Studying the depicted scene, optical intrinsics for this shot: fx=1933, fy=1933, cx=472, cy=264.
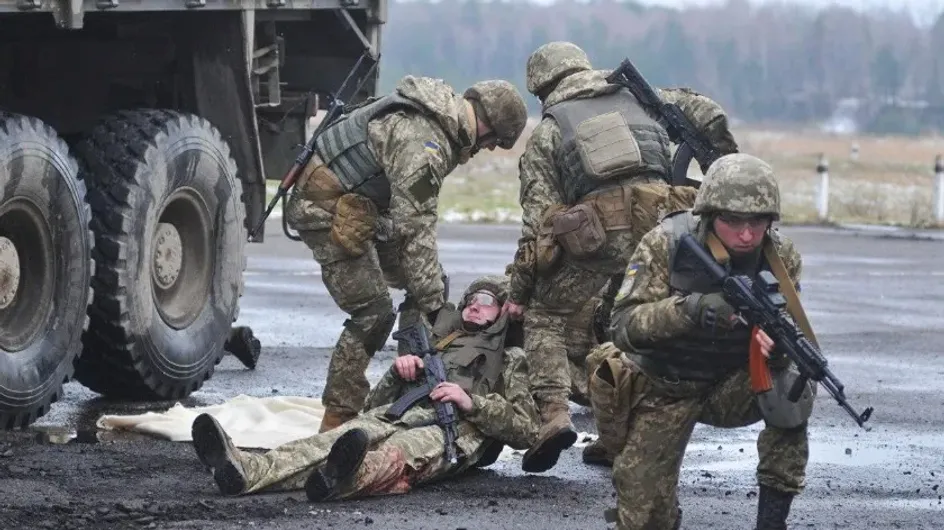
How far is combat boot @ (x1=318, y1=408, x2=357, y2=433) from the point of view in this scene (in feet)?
27.3

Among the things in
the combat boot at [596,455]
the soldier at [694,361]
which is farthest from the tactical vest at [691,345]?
the combat boot at [596,455]

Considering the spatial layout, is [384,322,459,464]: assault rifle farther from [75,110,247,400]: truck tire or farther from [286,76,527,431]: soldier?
[75,110,247,400]: truck tire

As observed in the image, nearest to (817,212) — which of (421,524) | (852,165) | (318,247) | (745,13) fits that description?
(852,165)

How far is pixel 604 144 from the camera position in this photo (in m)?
7.79

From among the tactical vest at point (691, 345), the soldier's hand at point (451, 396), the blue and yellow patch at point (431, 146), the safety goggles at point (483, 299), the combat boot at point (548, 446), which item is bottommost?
the combat boot at point (548, 446)

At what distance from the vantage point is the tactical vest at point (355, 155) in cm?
819

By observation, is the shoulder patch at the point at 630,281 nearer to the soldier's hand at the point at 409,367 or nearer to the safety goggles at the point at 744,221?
the safety goggles at the point at 744,221

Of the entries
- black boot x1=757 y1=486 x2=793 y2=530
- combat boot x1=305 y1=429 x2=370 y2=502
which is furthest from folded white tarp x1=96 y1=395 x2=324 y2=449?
black boot x1=757 y1=486 x2=793 y2=530

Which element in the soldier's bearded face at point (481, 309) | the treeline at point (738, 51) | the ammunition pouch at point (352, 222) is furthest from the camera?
the treeline at point (738, 51)

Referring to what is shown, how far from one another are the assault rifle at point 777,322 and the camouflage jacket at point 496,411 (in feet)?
6.16

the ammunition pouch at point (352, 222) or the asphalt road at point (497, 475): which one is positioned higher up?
the ammunition pouch at point (352, 222)

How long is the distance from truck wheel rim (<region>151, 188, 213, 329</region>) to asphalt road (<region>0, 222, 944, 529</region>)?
1.49ft

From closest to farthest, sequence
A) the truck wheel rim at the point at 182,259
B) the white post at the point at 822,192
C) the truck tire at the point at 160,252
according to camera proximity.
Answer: the truck tire at the point at 160,252
the truck wheel rim at the point at 182,259
the white post at the point at 822,192

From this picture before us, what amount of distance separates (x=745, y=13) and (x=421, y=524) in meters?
57.3
